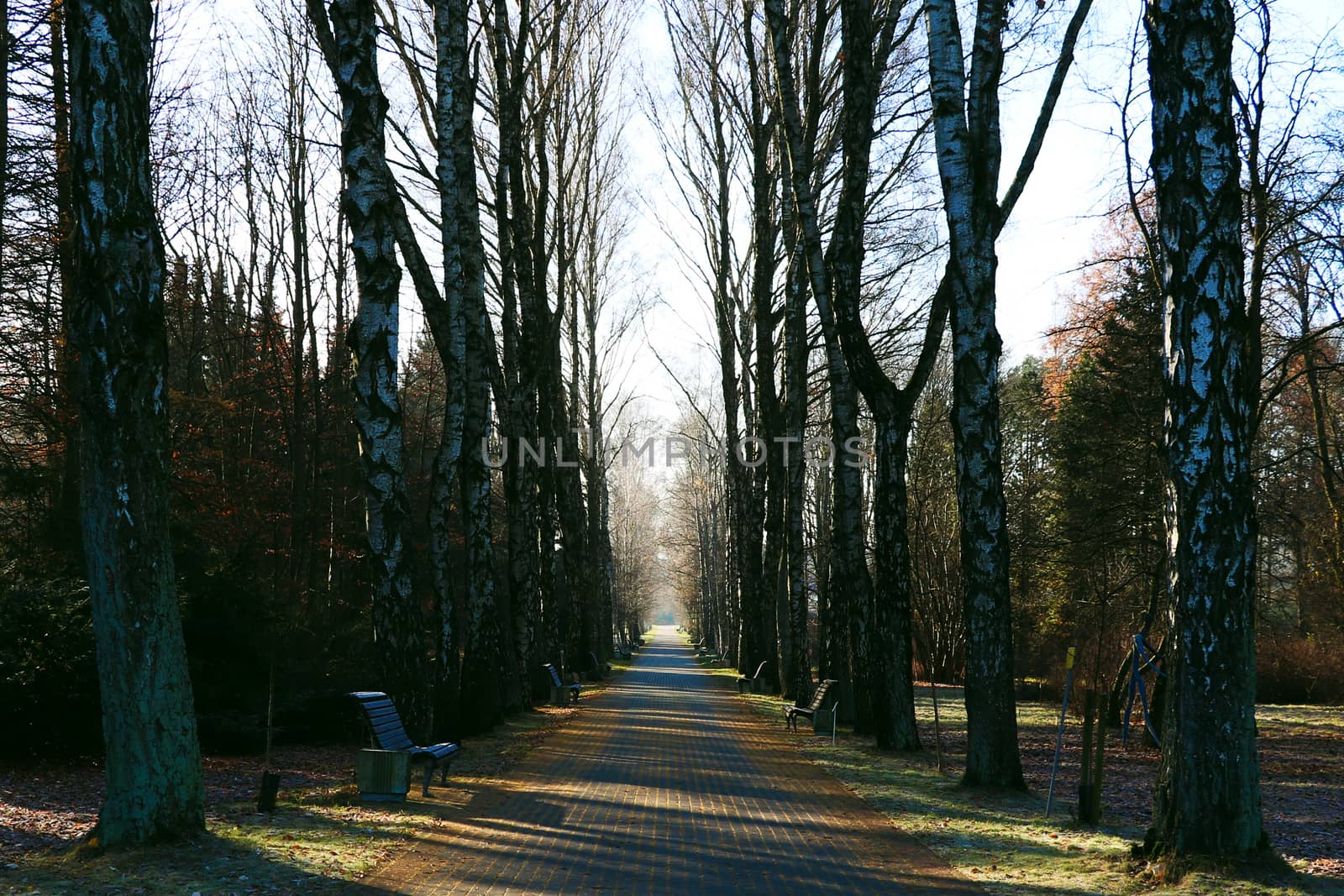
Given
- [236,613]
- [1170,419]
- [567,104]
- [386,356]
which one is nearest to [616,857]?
[1170,419]

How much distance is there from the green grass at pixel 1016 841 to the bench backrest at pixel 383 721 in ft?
15.9

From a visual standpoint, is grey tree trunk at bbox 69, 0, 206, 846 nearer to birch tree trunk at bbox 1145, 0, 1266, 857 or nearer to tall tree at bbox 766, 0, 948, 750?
birch tree trunk at bbox 1145, 0, 1266, 857

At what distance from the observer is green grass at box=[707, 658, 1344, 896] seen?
267 inches

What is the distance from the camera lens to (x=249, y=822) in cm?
877

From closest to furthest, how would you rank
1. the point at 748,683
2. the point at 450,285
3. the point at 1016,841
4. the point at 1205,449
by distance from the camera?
the point at 1205,449, the point at 1016,841, the point at 450,285, the point at 748,683

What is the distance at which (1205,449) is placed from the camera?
718cm

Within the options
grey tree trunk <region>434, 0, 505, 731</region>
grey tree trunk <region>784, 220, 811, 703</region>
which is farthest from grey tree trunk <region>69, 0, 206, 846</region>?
grey tree trunk <region>784, 220, 811, 703</region>

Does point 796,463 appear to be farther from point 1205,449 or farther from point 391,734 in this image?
point 1205,449

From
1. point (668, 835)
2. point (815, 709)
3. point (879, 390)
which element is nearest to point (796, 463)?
point (815, 709)

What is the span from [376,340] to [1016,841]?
7929mm

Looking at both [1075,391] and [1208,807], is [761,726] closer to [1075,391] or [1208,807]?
[1075,391]

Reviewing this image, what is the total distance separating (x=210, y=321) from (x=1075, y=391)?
21126 mm

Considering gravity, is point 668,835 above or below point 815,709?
above

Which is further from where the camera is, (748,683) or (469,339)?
(748,683)
